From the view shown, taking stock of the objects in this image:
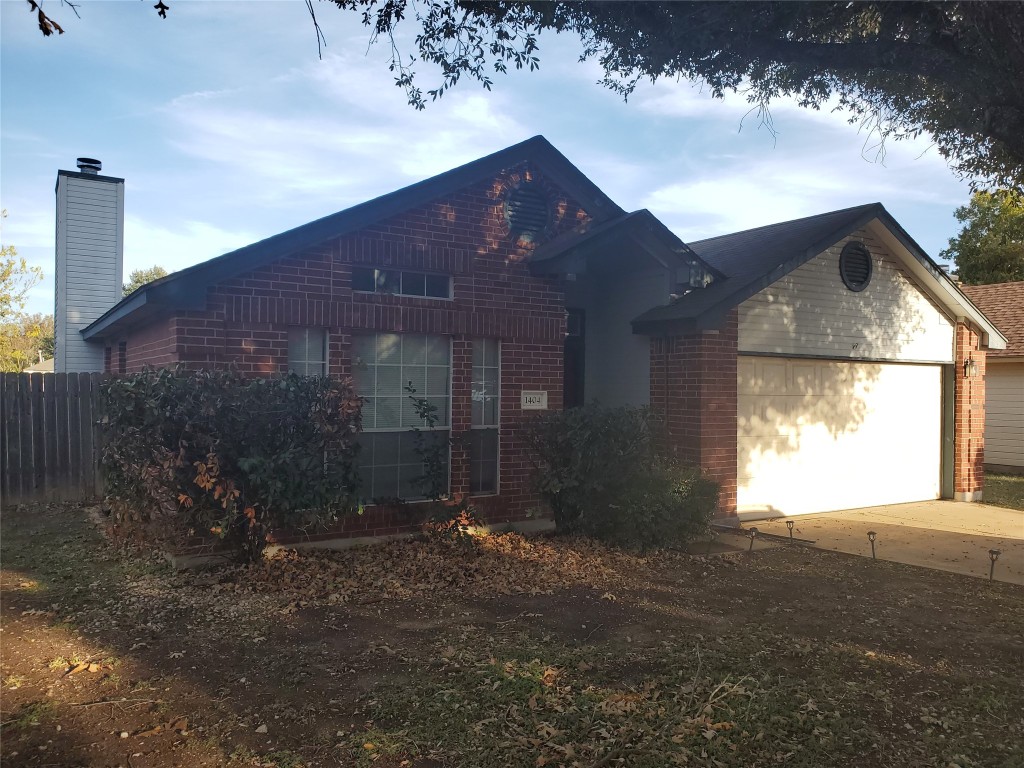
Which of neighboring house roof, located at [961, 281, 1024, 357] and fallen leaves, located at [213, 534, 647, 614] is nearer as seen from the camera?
fallen leaves, located at [213, 534, 647, 614]

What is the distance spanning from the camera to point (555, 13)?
23.5 ft

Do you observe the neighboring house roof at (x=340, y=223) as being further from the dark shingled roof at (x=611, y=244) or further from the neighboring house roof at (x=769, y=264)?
the neighboring house roof at (x=769, y=264)

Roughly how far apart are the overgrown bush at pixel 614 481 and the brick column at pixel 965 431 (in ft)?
23.9

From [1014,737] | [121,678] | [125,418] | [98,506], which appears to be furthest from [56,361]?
[1014,737]

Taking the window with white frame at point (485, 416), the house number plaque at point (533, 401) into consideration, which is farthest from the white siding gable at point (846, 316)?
the window with white frame at point (485, 416)

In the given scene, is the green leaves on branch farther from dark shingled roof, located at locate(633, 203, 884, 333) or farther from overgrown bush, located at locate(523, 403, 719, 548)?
overgrown bush, located at locate(523, 403, 719, 548)

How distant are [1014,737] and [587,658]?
2.46m

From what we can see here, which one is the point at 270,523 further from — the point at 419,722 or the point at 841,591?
the point at 841,591

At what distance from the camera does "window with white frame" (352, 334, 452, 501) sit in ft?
27.3

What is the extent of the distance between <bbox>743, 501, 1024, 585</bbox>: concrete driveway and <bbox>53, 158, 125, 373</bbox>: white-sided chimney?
43.8ft

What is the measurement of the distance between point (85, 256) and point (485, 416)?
10.9 m

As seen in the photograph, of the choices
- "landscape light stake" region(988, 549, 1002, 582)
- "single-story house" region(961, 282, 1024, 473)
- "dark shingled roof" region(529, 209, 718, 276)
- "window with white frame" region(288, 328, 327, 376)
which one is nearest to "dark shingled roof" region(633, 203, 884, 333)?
"dark shingled roof" region(529, 209, 718, 276)

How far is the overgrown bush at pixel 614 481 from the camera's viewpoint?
8.29 meters

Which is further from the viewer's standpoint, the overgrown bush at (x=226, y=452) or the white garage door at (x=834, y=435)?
the white garage door at (x=834, y=435)
